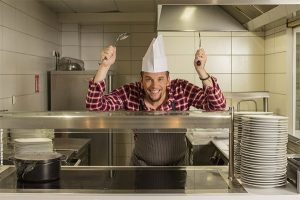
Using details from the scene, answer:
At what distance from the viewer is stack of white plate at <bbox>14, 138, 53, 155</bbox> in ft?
5.16

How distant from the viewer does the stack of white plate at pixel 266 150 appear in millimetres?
1243

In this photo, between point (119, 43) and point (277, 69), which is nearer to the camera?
point (277, 69)

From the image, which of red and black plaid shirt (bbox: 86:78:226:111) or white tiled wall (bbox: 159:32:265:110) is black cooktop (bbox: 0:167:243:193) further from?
white tiled wall (bbox: 159:32:265:110)

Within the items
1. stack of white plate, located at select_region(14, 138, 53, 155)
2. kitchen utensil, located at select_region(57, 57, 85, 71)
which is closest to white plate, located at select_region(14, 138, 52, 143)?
stack of white plate, located at select_region(14, 138, 53, 155)

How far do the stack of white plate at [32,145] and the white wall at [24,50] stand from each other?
1.09 meters

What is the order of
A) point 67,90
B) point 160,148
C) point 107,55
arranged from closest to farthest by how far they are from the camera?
point 107,55 < point 160,148 < point 67,90

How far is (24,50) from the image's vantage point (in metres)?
3.16

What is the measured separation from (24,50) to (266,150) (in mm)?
2432

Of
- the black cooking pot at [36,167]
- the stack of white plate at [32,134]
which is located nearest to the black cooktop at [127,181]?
the black cooking pot at [36,167]

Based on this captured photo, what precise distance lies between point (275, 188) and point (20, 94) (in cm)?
230

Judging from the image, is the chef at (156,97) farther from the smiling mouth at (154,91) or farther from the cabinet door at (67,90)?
the cabinet door at (67,90)

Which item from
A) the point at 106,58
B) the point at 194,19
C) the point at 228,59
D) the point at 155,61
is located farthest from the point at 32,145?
the point at 228,59

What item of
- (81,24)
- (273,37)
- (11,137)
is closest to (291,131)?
(273,37)

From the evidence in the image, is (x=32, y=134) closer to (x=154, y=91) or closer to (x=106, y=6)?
(x=154, y=91)
